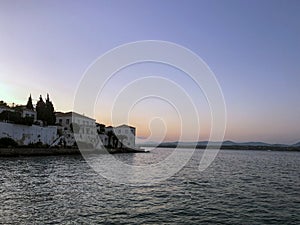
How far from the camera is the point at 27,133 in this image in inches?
2571

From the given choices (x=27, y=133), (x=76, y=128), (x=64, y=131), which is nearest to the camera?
(x=27, y=133)

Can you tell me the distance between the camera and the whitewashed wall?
5925 cm

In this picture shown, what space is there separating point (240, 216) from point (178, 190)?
8711mm

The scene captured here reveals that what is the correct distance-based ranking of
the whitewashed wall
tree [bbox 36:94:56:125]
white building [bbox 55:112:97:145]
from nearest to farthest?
the whitewashed wall
tree [bbox 36:94:56:125]
white building [bbox 55:112:97:145]

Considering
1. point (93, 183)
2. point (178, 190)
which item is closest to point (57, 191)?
point (93, 183)

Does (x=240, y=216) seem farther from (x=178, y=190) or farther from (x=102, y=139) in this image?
(x=102, y=139)

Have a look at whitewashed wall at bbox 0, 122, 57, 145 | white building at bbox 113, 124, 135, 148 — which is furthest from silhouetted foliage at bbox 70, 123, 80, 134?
white building at bbox 113, 124, 135, 148

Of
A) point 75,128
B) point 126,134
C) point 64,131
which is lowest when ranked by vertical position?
point 64,131

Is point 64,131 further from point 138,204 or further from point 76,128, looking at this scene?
point 138,204

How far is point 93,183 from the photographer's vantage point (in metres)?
26.6

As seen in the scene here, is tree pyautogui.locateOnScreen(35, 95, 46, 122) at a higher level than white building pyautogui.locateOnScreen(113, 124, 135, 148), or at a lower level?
higher

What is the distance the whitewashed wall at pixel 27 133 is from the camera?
59.2m

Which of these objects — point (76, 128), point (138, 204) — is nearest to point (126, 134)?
point (76, 128)

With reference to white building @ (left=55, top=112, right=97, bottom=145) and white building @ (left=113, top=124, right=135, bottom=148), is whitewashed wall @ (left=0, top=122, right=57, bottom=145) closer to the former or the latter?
white building @ (left=55, top=112, right=97, bottom=145)
